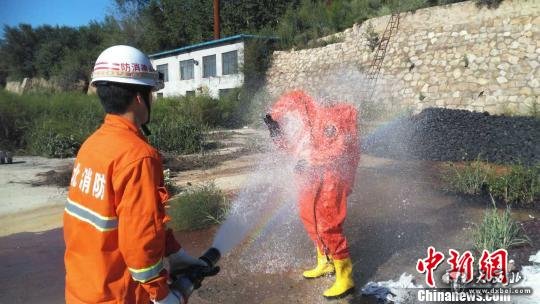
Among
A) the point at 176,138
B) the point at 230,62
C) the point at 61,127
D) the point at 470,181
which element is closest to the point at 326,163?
the point at 470,181

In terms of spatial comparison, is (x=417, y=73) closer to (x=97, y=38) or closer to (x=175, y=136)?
(x=175, y=136)

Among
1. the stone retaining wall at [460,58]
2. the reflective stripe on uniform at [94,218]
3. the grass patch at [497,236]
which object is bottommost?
the grass patch at [497,236]

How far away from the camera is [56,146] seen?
36.5ft

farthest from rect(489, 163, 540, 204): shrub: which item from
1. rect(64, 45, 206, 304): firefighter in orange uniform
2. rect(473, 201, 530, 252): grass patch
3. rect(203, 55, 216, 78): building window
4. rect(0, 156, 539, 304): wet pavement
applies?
rect(203, 55, 216, 78): building window

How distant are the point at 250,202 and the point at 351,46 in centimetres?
1500

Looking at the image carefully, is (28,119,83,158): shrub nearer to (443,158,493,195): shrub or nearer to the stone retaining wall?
the stone retaining wall

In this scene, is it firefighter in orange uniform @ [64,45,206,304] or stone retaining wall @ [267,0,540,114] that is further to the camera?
stone retaining wall @ [267,0,540,114]

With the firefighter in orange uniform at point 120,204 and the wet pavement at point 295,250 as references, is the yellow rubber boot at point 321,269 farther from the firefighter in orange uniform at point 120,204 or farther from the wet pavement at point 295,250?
the firefighter in orange uniform at point 120,204

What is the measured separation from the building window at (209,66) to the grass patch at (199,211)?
2114cm

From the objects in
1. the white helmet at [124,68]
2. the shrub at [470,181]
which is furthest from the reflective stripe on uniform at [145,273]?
the shrub at [470,181]

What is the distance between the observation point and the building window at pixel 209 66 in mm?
25978

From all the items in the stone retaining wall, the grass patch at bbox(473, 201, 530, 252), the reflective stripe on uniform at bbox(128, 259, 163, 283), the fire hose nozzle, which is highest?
the stone retaining wall

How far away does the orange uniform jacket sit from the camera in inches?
60.9

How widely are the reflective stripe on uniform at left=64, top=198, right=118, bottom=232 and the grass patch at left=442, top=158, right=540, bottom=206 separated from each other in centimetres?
456
